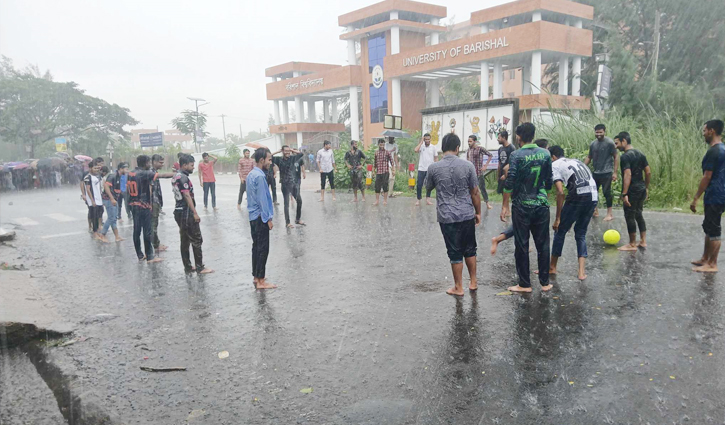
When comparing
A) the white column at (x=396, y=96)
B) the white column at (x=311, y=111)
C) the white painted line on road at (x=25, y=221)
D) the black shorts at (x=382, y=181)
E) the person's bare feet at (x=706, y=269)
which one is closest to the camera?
the person's bare feet at (x=706, y=269)

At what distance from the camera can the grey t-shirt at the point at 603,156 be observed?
8.86 meters

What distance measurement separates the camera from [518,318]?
15.6ft

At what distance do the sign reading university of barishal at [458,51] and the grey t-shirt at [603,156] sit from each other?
20.1 m

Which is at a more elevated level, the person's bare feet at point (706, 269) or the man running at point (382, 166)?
the man running at point (382, 166)

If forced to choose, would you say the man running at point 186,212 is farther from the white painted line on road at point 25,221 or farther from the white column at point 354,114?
the white column at point 354,114

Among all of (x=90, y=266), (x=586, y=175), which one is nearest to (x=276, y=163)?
(x=90, y=266)

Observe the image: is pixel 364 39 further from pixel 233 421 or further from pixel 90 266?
pixel 233 421

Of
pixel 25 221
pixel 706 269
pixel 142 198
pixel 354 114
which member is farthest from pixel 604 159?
pixel 354 114

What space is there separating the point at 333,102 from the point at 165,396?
1917 inches

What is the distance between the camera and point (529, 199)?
5.39 metres

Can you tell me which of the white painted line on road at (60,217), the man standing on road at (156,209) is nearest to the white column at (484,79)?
the white painted line on road at (60,217)

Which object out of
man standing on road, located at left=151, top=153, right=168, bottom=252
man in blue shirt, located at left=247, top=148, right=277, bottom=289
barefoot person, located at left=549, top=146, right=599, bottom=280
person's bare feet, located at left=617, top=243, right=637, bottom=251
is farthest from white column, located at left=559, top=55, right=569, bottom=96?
man in blue shirt, located at left=247, top=148, right=277, bottom=289

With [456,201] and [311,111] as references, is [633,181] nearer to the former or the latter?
[456,201]

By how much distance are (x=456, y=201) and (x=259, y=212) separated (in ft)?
7.88
